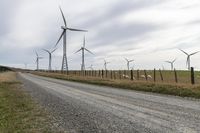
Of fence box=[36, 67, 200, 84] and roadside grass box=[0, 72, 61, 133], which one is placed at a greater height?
fence box=[36, 67, 200, 84]

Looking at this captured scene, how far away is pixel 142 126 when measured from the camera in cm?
1113

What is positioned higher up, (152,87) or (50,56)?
(50,56)

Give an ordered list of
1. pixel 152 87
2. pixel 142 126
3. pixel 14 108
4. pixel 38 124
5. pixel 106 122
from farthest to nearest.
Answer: pixel 152 87 < pixel 14 108 < pixel 38 124 < pixel 106 122 < pixel 142 126

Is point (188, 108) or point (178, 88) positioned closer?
point (188, 108)

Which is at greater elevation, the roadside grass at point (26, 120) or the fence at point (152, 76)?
the fence at point (152, 76)

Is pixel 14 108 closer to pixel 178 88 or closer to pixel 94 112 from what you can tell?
pixel 94 112

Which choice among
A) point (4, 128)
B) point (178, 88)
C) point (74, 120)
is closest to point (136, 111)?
point (74, 120)

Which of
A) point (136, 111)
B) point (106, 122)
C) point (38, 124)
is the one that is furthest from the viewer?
point (136, 111)

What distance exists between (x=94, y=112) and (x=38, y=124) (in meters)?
2.67

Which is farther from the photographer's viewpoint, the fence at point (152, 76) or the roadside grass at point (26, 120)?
the fence at point (152, 76)

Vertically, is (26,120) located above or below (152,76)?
below

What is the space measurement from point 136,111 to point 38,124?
3.76 metres

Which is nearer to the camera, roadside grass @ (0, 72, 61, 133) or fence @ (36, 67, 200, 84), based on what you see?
roadside grass @ (0, 72, 61, 133)

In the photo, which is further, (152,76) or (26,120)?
(152,76)
